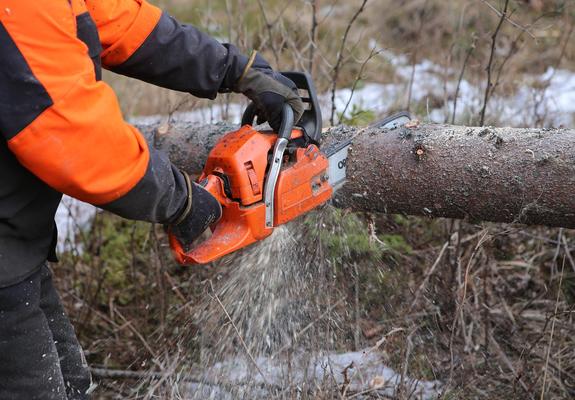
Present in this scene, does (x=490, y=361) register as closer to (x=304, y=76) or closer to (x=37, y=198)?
(x=304, y=76)

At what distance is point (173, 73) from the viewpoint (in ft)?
8.14

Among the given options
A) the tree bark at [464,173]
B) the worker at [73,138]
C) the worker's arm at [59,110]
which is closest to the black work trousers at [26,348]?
the worker at [73,138]

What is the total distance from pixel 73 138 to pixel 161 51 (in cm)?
79

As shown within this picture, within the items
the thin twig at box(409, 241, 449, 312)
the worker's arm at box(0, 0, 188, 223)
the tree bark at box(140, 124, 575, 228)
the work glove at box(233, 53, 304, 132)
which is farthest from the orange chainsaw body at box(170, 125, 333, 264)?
the thin twig at box(409, 241, 449, 312)

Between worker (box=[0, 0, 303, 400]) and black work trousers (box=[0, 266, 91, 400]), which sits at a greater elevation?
worker (box=[0, 0, 303, 400])

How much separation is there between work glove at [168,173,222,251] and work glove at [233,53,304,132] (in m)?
0.48

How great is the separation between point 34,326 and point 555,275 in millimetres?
2504

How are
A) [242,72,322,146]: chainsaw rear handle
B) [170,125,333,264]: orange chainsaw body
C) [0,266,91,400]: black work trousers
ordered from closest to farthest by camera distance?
[0,266,91,400]: black work trousers → [170,125,333,264]: orange chainsaw body → [242,72,322,146]: chainsaw rear handle

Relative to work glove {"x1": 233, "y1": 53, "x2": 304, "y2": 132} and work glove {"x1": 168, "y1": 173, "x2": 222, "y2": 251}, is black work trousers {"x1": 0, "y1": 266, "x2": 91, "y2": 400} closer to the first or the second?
work glove {"x1": 168, "y1": 173, "x2": 222, "y2": 251}

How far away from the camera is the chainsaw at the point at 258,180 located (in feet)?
7.79

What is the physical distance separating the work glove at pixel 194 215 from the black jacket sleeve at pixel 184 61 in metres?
0.49

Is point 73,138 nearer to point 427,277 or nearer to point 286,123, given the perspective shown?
point 286,123

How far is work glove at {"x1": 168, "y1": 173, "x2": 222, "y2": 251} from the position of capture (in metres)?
2.20

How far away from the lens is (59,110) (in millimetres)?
1700
